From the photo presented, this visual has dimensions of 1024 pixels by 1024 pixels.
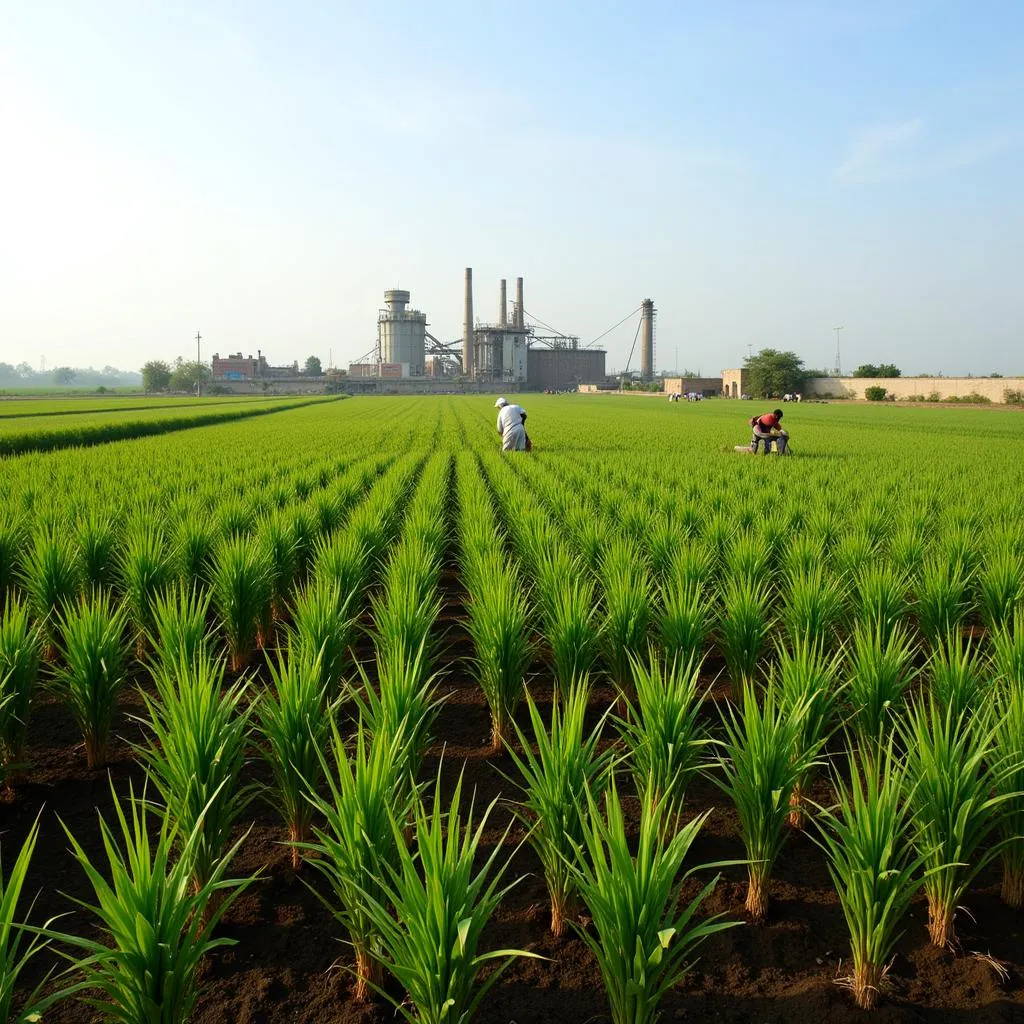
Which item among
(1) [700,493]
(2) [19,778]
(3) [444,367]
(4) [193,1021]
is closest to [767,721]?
(4) [193,1021]

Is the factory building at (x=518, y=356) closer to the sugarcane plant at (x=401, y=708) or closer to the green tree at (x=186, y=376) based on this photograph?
the green tree at (x=186, y=376)

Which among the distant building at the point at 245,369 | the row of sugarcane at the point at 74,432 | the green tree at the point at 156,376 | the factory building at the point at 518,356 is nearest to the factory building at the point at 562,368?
the factory building at the point at 518,356

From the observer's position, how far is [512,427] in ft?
56.1

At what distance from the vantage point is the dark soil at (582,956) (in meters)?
2.22

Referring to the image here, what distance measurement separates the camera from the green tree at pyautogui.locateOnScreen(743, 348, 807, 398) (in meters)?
74.8

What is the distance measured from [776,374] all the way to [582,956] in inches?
3073

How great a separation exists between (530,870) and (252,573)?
9.50ft

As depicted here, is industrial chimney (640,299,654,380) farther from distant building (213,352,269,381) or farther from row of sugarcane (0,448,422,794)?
row of sugarcane (0,448,422,794)

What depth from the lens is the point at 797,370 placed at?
75.1 metres

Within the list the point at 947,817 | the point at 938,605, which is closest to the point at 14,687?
the point at 947,817

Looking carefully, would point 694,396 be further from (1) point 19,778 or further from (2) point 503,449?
(1) point 19,778

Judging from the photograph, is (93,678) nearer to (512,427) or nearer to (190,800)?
(190,800)

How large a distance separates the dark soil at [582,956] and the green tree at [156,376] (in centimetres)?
13194

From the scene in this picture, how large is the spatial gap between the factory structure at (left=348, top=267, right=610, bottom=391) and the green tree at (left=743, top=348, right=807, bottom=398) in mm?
36738
